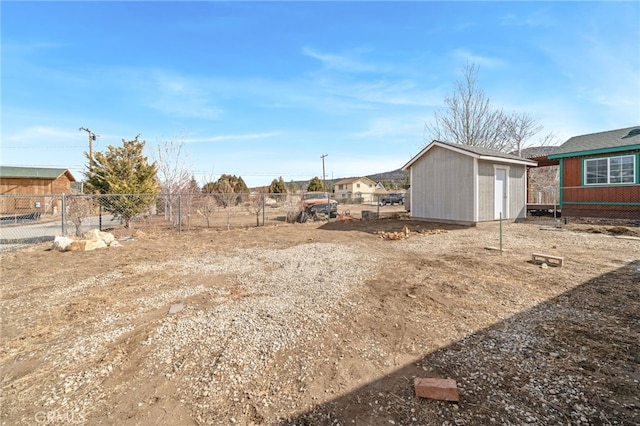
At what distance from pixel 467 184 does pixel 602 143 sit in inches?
262

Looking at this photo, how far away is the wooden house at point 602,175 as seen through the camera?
1053cm

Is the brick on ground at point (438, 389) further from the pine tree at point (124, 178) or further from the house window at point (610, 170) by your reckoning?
the house window at point (610, 170)

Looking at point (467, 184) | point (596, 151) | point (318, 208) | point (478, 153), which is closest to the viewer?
point (478, 153)

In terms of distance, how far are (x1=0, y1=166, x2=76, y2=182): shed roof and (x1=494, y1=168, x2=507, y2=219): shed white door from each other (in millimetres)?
31456

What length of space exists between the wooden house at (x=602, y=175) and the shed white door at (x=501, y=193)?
353 centimetres

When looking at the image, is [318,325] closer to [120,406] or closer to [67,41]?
[120,406]

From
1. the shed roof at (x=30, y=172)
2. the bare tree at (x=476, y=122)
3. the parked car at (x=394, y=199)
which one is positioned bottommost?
the parked car at (x=394, y=199)

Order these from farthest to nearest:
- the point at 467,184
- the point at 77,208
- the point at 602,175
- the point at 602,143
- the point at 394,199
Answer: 1. the point at 394,199
2. the point at 602,143
3. the point at 602,175
4. the point at 467,184
5. the point at 77,208

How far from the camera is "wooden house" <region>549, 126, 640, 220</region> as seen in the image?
34.6ft

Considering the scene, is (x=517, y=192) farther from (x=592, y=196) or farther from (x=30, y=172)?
(x=30, y=172)

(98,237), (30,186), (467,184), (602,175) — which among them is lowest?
(98,237)

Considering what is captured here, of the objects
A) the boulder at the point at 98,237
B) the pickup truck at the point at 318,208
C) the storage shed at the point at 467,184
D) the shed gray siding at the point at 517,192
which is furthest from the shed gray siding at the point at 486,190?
the boulder at the point at 98,237

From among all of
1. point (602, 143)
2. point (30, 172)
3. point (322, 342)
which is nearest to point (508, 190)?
point (602, 143)

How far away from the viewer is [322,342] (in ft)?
8.91
